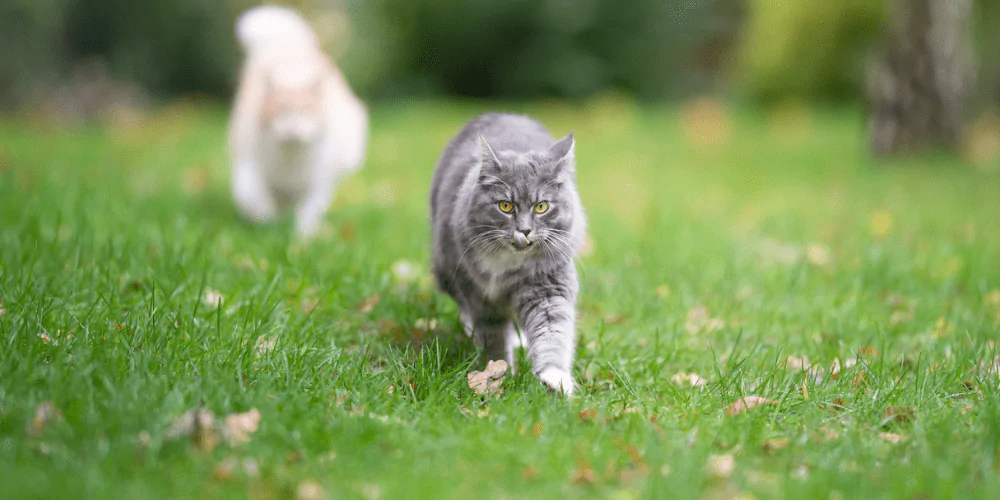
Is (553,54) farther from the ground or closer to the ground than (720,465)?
farther from the ground

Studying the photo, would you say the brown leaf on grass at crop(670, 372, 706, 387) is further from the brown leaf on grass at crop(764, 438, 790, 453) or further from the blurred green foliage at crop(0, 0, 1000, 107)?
the blurred green foliage at crop(0, 0, 1000, 107)

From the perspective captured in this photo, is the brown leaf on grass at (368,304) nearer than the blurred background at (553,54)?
Yes

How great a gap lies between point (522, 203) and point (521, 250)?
0.16m

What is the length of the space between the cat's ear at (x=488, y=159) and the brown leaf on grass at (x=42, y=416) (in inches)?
58.0

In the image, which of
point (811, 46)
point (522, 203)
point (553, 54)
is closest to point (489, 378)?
point (522, 203)

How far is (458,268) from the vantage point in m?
2.90

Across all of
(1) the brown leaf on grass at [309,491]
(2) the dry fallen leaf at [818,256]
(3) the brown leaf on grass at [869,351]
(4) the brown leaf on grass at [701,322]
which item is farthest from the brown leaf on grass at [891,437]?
(2) the dry fallen leaf at [818,256]

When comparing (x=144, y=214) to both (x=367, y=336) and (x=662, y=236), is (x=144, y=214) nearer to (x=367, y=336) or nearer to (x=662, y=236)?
(x=367, y=336)

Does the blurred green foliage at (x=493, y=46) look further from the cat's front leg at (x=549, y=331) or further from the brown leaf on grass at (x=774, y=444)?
the brown leaf on grass at (x=774, y=444)

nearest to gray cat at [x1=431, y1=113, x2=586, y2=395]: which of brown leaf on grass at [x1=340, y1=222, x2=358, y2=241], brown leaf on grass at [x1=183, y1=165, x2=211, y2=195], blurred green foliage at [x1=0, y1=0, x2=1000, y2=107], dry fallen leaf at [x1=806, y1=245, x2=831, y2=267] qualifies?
brown leaf on grass at [x1=340, y1=222, x2=358, y2=241]

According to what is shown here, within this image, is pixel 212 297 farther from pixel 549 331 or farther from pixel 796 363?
pixel 796 363

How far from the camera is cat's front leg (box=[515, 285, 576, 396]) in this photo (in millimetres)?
2596

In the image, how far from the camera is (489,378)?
266 centimetres

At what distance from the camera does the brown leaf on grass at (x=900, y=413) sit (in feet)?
8.14
